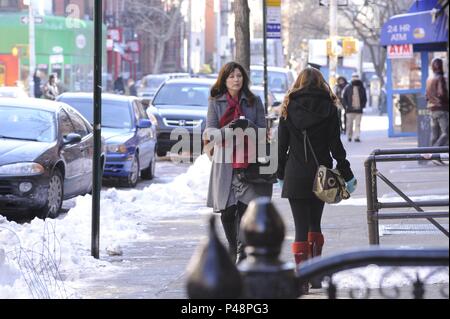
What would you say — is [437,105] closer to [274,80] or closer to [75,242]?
[75,242]

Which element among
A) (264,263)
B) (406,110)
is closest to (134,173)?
(406,110)

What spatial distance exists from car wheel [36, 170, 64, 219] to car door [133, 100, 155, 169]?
5339mm

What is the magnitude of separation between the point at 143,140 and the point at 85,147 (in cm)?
447

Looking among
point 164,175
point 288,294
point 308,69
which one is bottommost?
point 164,175

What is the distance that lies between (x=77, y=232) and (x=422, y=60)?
18633 mm

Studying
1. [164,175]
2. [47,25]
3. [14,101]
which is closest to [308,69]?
[14,101]

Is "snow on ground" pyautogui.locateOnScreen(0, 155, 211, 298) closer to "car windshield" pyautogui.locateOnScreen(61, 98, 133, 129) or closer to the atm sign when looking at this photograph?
"car windshield" pyautogui.locateOnScreen(61, 98, 133, 129)

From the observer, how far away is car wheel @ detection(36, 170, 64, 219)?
13406mm

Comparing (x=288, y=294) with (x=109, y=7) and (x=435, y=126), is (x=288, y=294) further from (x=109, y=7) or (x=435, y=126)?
(x=109, y=7)

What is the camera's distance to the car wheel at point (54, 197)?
13406 millimetres

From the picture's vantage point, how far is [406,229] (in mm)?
11734

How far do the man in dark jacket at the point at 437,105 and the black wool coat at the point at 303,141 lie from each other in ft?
35.7

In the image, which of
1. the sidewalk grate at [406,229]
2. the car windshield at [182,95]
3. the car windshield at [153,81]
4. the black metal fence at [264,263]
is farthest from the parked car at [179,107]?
the black metal fence at [264,263]

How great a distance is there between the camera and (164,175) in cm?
2195
